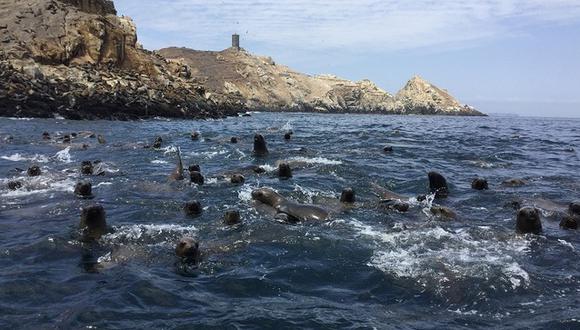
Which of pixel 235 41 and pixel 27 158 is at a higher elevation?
pixel 235 41

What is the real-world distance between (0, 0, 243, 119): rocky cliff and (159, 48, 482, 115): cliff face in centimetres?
4362

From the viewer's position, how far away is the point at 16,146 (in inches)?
955

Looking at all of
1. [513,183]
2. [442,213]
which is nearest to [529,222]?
[442,213]

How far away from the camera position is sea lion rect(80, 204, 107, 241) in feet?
33.7

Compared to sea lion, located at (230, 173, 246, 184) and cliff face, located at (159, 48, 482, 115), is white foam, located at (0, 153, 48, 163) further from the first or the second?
cliff face, located at (159, 48, 482, 115)

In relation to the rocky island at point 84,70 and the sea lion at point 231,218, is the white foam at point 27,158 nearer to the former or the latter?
the sea lion at point 231,218

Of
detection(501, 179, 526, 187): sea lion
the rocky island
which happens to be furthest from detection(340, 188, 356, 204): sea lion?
the rocky island

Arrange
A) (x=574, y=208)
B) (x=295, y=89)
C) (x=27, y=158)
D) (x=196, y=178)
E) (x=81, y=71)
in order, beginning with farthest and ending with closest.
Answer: (x=295, y=89), (x=81, y=71), (x=27, y=158), (x=196, y=178), (x=574, y=208)

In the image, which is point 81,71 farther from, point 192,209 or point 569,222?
point 569,222

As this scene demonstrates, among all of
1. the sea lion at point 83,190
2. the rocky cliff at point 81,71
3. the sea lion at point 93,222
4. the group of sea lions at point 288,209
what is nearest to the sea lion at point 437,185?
the group of sea lions at point 288,209

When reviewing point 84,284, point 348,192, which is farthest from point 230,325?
point 348,192

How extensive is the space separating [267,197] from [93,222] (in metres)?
4.19

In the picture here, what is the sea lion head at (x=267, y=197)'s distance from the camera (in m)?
12.8

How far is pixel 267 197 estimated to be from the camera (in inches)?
512
